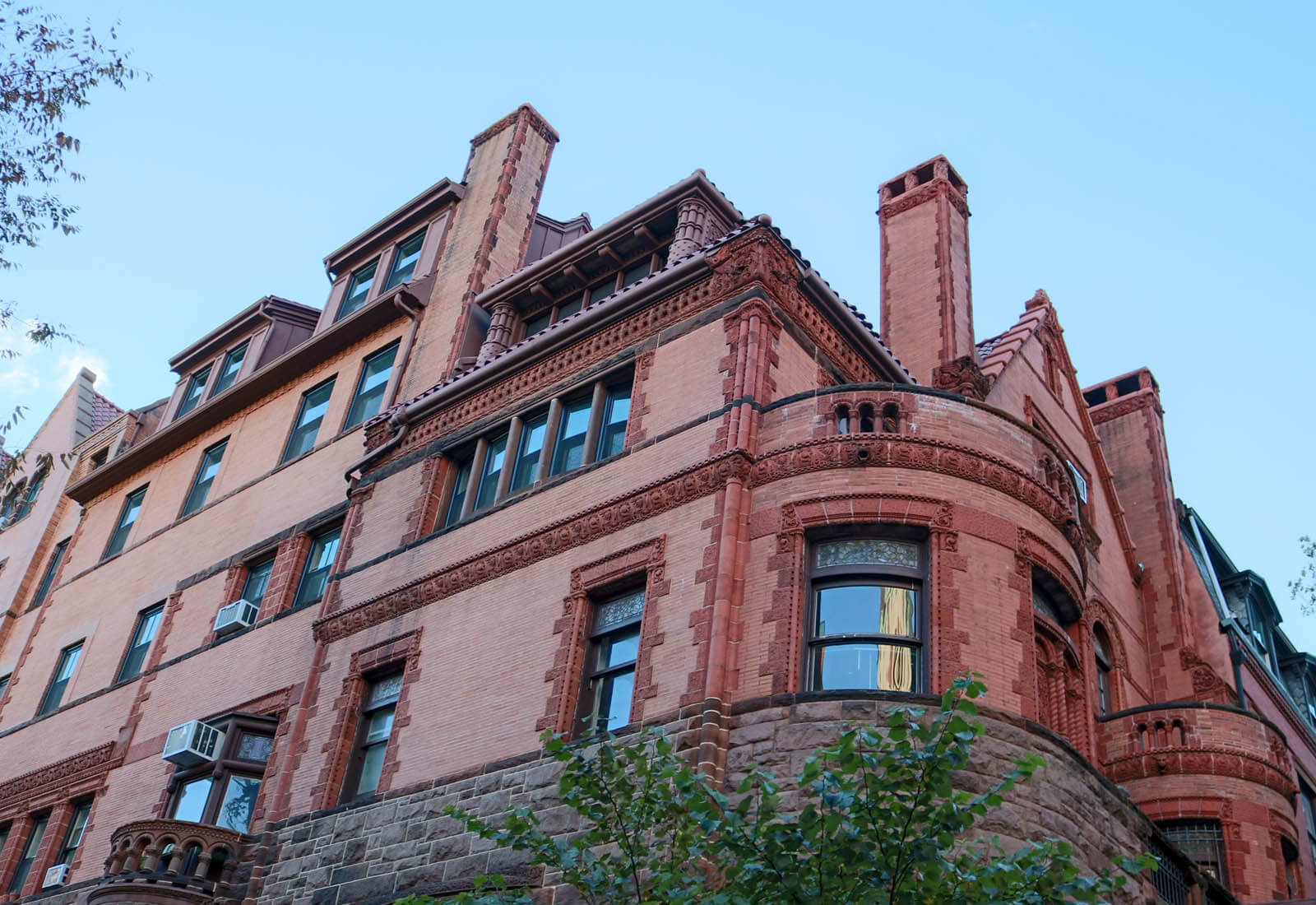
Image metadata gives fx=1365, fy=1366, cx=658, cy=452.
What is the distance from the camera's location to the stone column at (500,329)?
25.8 m

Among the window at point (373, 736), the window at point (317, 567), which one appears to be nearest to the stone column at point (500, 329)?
the window at point (317, 567)

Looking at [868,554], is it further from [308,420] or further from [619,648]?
[308,420]

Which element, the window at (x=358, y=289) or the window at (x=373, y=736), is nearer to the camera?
the window at (x=373, y=736)

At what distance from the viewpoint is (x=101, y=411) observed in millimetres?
44719

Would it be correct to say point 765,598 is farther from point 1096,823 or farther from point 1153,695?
point 1153,695

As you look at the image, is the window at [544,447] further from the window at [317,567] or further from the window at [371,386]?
the window at [371,386]

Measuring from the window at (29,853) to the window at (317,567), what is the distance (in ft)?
23.6

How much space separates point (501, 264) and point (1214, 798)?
17.3 m

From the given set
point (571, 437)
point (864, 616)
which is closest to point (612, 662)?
point (864, 616)

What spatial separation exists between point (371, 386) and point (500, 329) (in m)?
4.19

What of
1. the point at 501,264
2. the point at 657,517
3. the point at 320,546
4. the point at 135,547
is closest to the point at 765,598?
the point at 657,517

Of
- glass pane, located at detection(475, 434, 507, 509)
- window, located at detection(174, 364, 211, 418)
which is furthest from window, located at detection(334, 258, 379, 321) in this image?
glass pane, located at detection(475, 434, 507, 509)

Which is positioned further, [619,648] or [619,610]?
[619,610]

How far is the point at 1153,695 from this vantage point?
27562mm
